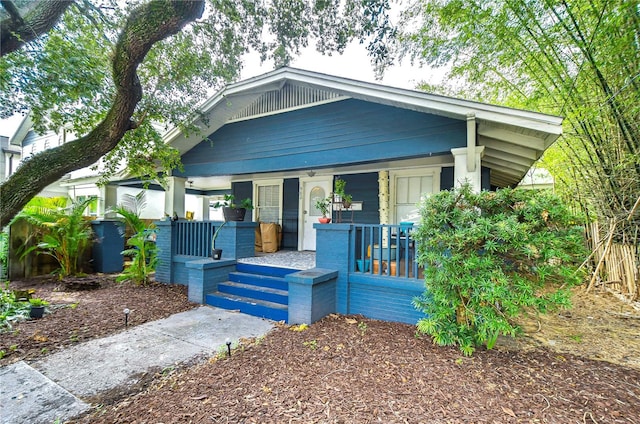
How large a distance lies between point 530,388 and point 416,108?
3.48 meters

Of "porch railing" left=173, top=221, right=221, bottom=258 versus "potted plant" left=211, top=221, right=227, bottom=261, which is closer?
"potted plant" left=211, top=221, right=227, bottom=261

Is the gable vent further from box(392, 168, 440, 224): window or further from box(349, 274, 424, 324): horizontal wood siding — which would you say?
box(349, 274, 424, 324): horizontal wood siding

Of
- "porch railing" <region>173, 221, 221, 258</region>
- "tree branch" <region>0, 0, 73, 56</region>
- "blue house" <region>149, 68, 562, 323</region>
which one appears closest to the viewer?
"tree branch" <region>0, 0, 73, 56</region>

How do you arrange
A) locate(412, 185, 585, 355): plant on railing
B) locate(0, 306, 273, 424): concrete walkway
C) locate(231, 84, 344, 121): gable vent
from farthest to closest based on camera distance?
locate(231, 84, 344, 121): gable vent < locate(412, 185, 585, 355): plant on railing < locate(0, 306, 273, 424): concrete walkway

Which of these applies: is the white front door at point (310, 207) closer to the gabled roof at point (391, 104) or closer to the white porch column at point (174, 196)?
the gabled roof at point (391, 104)

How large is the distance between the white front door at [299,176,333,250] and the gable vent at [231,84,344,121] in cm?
210

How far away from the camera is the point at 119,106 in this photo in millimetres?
3250

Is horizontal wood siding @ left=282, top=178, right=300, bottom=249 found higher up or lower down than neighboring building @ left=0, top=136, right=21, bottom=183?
lower down

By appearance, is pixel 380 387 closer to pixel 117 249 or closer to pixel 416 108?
pixel 416 108

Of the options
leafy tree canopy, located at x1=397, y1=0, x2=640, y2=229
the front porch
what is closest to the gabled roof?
leafy tree canopy, located at x1=397, y1=0, x2=640, y2=229

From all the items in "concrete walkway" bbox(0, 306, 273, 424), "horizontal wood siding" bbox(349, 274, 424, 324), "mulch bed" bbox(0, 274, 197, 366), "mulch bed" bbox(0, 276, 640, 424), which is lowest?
"mulch bed" bbox(0, 274, 197, 366)

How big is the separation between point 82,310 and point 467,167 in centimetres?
588

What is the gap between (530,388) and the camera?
7.23ft

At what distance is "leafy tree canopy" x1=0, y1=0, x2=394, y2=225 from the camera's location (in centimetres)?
307
